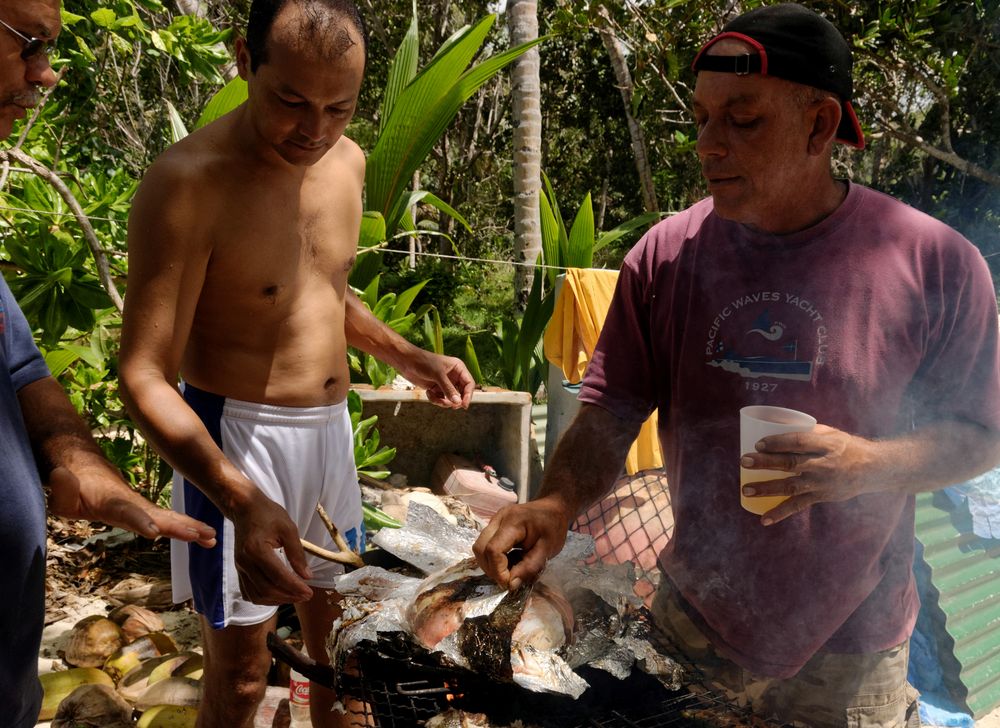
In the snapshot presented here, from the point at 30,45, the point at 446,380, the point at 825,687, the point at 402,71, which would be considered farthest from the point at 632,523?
the point at 402,71

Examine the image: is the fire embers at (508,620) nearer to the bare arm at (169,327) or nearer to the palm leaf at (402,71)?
the bare arm at (169,327)

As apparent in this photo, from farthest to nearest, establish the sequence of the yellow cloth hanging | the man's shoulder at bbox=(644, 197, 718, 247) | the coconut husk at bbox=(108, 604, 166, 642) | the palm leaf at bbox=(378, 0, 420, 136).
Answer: the palm leaf at bbox=(378, 0, 420, 136), the yellow cloth hanging, the coconut husk at bbox=(108, 604, 166, 642), the man's shoulder at bbox=(644, 197, 718, 247)

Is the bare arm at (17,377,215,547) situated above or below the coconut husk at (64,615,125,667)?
above

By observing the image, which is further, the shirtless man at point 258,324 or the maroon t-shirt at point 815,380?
the shirtless man at point 258,324

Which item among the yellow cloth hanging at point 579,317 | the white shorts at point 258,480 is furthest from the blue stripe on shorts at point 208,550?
the yellow cloth hanging at point 579,317

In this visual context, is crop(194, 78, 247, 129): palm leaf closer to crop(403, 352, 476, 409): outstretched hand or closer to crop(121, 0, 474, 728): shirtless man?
crop(121, 0, 474, 728): shirtless man

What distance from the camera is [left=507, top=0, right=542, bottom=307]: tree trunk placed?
7797 millimetres

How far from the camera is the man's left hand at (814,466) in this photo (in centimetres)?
153

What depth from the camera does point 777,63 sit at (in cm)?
175

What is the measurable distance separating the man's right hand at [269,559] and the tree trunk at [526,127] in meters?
6.23

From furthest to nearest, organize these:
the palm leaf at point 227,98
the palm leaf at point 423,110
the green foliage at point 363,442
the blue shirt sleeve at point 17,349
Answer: the palm leaf at point 423,110, the green foliage at point 363,442, the palm leaf at point 227,98, the blue shirt sleeve at point 17,349

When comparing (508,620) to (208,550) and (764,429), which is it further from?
(208,550)

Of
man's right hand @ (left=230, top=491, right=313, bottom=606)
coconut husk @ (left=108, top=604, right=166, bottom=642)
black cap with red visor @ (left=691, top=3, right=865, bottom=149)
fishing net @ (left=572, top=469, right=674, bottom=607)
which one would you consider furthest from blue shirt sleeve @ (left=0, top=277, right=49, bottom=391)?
coconut husk @ (left=108, top=604, right=166, bottom=642)

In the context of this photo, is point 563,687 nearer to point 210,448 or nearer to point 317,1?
point 210,448
